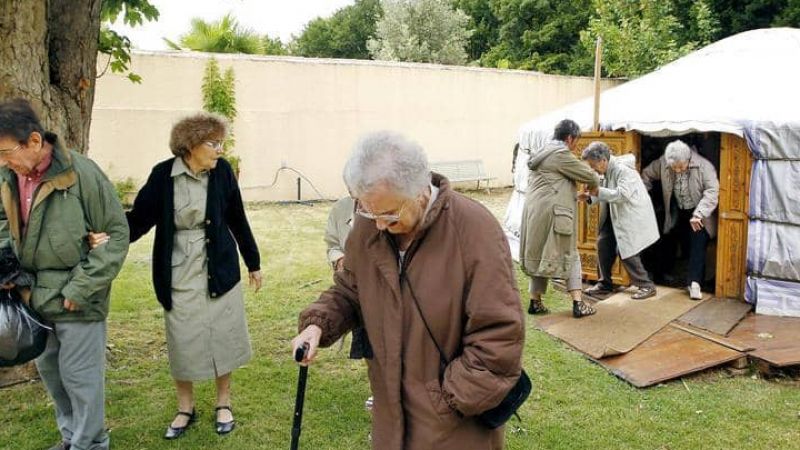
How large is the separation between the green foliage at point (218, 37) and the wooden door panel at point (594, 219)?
9.13 m

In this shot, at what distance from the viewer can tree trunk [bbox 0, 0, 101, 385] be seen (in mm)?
3598

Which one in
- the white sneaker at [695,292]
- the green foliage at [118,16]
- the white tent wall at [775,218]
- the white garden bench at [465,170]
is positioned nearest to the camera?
the green foliage at [118,16]

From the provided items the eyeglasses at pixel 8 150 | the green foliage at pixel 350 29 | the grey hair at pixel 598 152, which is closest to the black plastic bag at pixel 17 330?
the eyeglasses at pixel 8 150

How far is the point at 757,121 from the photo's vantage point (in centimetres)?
537

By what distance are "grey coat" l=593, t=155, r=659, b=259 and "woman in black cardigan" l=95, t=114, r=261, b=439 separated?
11.7ft

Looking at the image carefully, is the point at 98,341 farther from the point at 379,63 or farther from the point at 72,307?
the point at 379,63

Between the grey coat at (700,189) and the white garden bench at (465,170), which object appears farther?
the white garden bench at (465,170)

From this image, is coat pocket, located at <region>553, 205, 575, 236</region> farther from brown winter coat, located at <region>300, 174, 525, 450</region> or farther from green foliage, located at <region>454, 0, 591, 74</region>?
green foliage, located at <region>454, 0, 591, 74</region>

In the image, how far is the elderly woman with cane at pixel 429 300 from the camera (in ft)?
5.68

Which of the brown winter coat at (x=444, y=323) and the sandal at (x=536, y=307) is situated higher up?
the brown winter coat at (x=444, y=323)

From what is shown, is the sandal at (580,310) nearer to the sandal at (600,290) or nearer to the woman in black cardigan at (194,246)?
the sandal at (600,290)

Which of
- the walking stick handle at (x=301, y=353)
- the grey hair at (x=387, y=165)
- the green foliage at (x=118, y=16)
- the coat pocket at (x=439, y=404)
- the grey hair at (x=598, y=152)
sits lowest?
the coat pocket at (x=439, y=404)

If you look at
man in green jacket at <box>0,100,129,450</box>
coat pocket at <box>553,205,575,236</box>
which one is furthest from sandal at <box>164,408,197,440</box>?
coat pocket at <box>553,205,575,236</box>

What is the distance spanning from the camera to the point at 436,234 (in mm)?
1788
